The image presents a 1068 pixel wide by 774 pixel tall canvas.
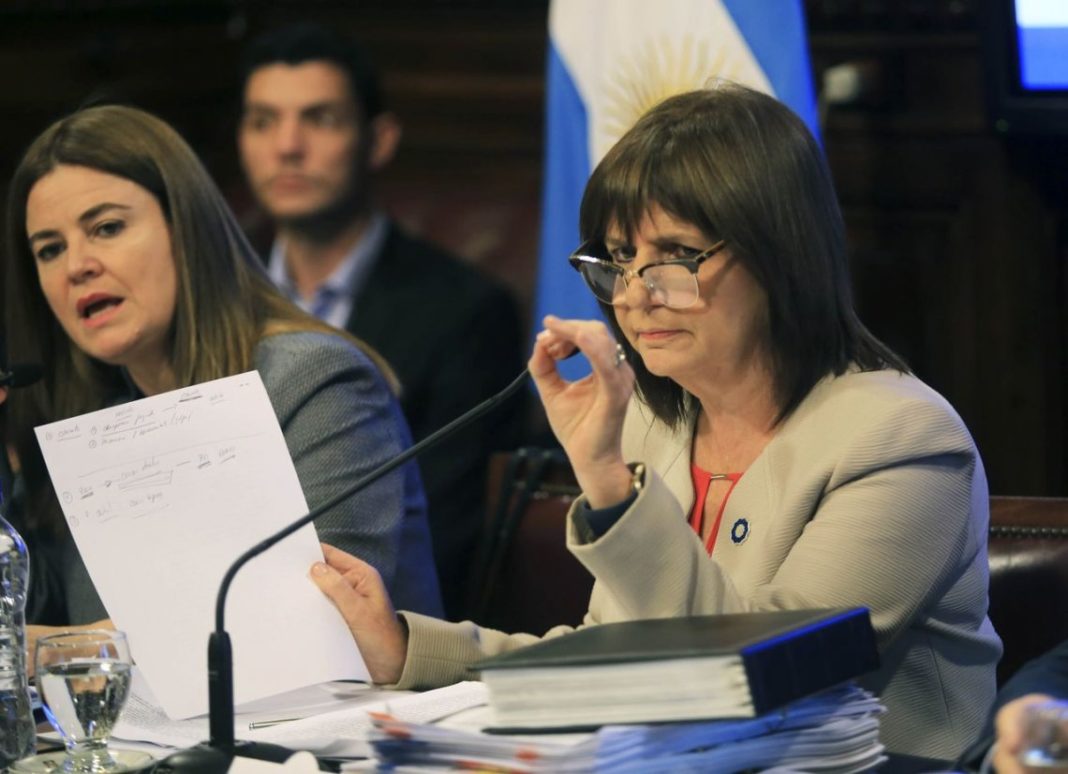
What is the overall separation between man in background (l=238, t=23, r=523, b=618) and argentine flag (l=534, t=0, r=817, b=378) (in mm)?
413

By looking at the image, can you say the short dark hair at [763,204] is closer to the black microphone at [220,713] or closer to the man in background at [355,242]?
the black microphone at [220,713]

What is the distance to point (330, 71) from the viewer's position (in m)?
4.03

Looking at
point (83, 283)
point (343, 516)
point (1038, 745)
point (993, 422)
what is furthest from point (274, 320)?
point (993, 422)

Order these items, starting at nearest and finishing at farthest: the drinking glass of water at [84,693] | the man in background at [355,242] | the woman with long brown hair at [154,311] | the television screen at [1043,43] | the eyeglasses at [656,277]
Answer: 1. the drinking glass of water at [84,693]
2. the eyeglasses at [656,277]
3. the woman with long brown hair at [154,311]
4. the television screen at [1043,43]
5. the man in background at [355,242]

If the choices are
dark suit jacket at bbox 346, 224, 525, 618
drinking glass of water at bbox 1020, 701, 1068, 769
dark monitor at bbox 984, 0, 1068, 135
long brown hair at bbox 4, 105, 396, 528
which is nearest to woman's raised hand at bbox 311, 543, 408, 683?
long brown hair at bbox 4, 105, 396, 528

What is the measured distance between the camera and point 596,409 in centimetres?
143

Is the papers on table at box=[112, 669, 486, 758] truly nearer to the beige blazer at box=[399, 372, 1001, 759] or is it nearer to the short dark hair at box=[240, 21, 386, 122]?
the beige blazer at box=[399, 372, 1001, 759]

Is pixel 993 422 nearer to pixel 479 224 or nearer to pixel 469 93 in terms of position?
pixel 479 224

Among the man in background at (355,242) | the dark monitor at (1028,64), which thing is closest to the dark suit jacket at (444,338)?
the man in background at (355,242)

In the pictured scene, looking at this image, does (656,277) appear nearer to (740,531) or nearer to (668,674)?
(740,531)

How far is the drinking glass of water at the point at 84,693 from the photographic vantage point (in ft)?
4.67

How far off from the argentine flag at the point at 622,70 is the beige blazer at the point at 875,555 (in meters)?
1.30

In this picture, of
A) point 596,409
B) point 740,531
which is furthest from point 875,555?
point 596,409

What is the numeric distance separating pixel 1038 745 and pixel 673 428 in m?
0.88
